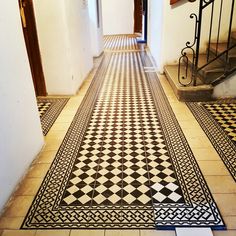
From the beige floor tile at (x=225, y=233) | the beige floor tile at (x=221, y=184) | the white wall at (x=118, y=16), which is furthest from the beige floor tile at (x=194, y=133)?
the white wall at (x=118, y=16)

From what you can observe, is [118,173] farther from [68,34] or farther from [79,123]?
[68,34]

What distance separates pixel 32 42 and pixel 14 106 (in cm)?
213

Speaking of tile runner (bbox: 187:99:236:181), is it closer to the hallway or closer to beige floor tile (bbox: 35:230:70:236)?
the hallway

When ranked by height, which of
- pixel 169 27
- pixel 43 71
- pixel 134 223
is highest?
pixel 169 27

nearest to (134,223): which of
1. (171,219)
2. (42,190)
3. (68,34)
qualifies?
(171,219)

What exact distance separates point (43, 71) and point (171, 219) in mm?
3140

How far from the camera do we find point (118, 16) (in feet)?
38.4

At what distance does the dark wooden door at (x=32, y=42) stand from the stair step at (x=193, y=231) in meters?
3.18

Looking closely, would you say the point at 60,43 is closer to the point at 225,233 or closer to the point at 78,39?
the point at 78,39

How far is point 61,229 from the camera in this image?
1757 mm

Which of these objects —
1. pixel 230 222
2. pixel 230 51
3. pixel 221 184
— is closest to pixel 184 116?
pixel 221 184

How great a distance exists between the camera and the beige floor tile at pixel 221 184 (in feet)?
6.73

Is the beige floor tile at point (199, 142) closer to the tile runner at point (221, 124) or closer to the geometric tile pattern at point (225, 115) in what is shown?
the tile runner at point (221, 124)

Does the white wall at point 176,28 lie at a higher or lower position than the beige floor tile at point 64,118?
higher
